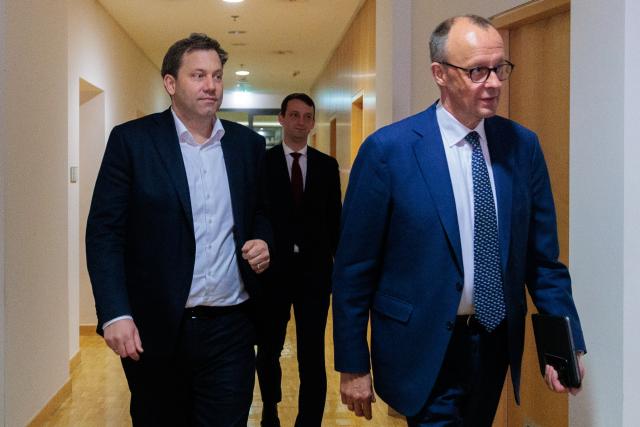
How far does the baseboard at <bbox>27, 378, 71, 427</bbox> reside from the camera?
4395 mm

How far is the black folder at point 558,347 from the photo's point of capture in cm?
197

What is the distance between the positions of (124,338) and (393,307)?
0.76 m

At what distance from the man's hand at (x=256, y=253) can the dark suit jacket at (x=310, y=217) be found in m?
1.27

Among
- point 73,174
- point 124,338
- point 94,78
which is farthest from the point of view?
point 94,78

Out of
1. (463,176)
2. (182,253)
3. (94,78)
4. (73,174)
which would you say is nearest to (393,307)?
(463,176)

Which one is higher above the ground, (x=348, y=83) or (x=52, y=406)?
(x=348, y=83)

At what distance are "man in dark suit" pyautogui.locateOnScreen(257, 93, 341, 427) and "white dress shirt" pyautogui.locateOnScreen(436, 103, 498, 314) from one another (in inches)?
68.3

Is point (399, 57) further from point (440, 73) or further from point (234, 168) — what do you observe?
point (440, 73)

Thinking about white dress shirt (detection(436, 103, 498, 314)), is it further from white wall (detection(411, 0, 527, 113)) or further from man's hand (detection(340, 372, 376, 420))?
white wall (detection(411, 0, 527, 113))

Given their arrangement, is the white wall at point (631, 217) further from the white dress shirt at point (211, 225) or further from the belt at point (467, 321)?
the white dress shirt at point (211, 225)

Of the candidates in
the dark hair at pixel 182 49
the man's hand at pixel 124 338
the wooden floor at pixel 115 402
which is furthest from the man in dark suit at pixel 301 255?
the man's hand at pixel 124 338

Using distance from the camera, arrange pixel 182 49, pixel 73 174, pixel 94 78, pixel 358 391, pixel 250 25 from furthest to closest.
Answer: pixel 250 25
pixel 94 78
pixel 73 174
pixel 182 49
pixel 358 391

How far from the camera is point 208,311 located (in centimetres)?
250

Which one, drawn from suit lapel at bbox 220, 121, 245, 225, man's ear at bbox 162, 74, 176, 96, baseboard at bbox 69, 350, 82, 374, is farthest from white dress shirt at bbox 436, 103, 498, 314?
baseboard at bbox 69, 350, 82, 374
